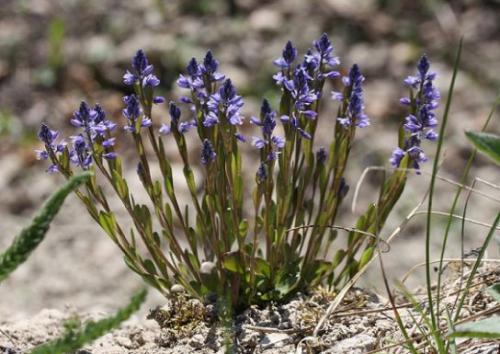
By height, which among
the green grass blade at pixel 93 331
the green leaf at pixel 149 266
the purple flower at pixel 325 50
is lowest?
the green grass blade at pixel 93 331

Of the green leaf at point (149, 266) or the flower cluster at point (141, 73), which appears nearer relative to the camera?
the flower cluster at point (141, 73)

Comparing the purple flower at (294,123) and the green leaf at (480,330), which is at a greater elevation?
the purple flower at (294,123)

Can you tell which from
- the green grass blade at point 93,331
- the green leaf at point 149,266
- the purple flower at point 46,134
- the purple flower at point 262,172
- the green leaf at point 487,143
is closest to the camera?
the green grass blade at point 93,331

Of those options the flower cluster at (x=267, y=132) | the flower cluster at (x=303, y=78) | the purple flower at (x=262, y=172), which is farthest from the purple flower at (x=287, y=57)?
the purple flower at (x=262, y=172)

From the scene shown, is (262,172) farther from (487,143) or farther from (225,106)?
(487,143)

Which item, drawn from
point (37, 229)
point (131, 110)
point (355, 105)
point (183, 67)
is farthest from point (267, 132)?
point (183, 67)

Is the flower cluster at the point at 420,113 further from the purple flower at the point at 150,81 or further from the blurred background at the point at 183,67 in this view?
the blurred background at the point at 183,67
